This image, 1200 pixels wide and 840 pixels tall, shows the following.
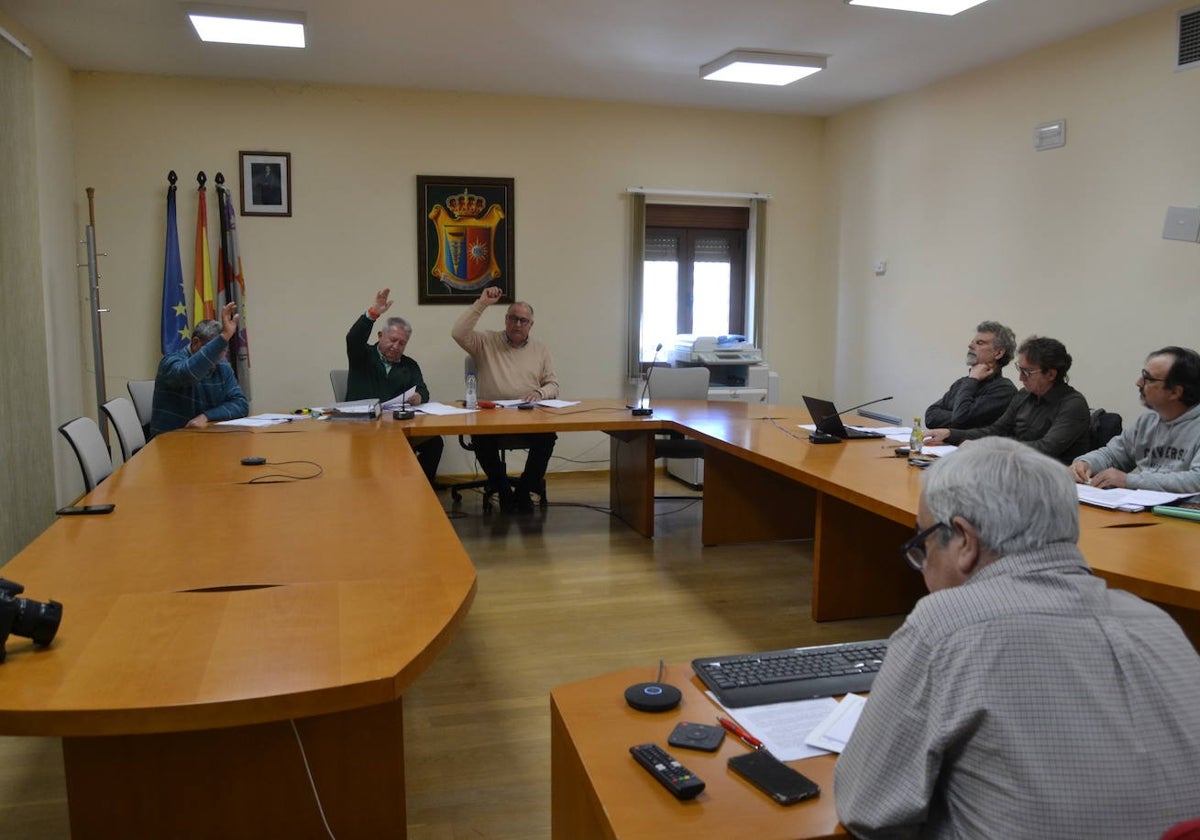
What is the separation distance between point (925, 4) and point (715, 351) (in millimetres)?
2610

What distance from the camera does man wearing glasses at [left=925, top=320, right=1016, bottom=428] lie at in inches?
167

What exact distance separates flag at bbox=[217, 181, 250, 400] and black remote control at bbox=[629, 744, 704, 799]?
494 cm

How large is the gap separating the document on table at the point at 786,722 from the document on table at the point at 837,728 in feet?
0.03

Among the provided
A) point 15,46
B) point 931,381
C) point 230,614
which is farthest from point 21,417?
point 931,381

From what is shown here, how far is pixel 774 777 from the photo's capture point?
126cm

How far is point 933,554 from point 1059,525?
6.2 inches

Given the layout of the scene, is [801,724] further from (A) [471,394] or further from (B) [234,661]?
(A) [471,394]

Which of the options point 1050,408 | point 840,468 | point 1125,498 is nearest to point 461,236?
point 840,468

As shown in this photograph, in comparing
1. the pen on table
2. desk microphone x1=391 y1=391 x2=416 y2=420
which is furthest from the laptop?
the pen on table

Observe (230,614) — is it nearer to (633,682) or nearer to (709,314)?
(633,682)

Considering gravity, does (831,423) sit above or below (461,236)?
below

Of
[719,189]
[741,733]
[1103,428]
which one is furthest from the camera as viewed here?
[719,189]

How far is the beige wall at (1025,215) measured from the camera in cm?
418

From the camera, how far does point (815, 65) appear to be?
5102 mm
